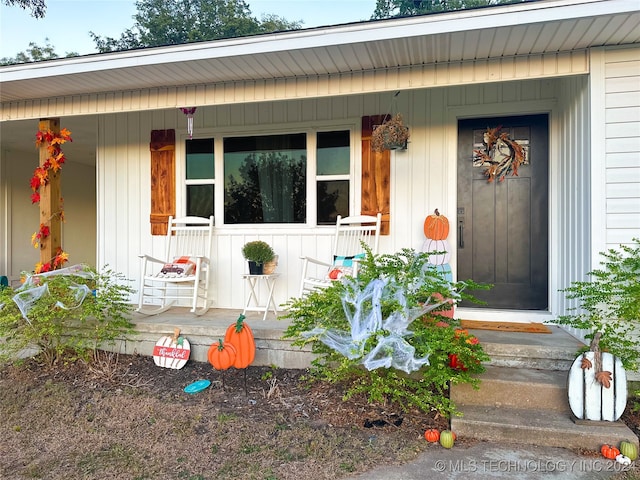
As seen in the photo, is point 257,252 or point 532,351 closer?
point 532,351

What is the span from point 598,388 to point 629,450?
30 cm

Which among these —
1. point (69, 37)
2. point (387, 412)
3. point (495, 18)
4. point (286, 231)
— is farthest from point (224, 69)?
point (69, 37)

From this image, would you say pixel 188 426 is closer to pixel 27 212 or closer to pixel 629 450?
pixel 629 450

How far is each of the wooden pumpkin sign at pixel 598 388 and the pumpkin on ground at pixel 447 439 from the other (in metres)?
0.66

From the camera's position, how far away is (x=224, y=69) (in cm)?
333

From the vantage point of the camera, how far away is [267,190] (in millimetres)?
4387

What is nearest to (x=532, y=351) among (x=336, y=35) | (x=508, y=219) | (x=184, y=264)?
(x=508, y=219)

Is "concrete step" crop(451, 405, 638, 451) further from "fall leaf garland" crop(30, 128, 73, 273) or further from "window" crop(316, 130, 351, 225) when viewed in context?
"fall leaf garland" crop(30, 128, 73, 273)

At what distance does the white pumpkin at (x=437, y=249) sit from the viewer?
371 cm

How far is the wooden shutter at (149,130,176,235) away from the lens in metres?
4.56

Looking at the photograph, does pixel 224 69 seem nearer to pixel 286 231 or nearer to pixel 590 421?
pixel 286 231

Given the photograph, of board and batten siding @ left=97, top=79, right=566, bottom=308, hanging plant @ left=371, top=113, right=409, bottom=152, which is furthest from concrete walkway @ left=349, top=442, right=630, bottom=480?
hanging plant @ left=371, top=113, right=409, bottom=152

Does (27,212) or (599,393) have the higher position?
(27,212)

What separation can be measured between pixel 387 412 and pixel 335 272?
1.28 metres
